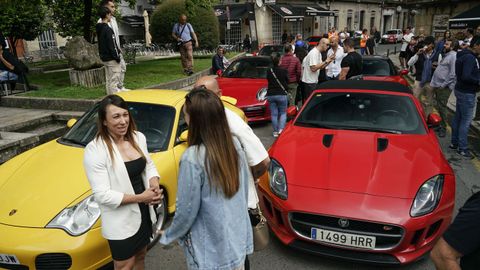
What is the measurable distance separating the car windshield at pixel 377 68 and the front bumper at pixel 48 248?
23.2 ft

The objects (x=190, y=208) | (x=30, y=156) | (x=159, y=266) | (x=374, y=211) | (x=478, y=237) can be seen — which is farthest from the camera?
(x=30, y=156)

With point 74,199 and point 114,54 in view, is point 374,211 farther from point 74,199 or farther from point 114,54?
point 114,54

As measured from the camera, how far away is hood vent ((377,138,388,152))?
371 centimetres

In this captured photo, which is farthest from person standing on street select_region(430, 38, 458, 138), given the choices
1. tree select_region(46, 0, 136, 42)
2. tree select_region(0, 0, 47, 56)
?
tree select_region(46, 0, 136, 42)

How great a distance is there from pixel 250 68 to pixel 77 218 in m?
7.00

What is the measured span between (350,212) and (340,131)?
139cm

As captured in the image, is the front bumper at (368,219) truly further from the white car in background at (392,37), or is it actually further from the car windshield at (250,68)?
the white car in background at (392,37)

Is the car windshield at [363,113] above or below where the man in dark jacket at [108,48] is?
below

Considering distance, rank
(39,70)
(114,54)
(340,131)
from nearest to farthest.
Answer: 1. (340,131)
2. (114,54)
3. (39,70)

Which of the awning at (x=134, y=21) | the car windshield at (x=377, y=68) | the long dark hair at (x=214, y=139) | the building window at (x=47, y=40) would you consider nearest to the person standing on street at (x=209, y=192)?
the long dark hair at (x=214, y=139)

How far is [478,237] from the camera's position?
5.15 ft

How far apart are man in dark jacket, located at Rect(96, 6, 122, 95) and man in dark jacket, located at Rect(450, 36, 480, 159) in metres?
6.15

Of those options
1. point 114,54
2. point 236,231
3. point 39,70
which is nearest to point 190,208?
point 236,231

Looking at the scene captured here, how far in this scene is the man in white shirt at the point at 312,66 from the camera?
7.52 m
